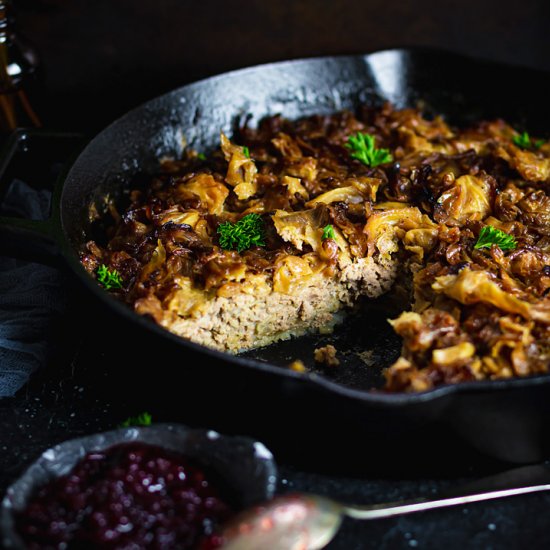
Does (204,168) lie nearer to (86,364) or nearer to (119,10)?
(86,364)

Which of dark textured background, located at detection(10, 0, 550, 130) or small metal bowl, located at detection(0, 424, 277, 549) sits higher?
dark textured background, located at detection(10, 0, 550, 130)

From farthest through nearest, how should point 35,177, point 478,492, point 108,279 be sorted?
point 35,177, point 108,279, point 478,492

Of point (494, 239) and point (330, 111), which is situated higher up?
point (330, 111)

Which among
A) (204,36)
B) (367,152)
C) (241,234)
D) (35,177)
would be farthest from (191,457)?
(204,36)

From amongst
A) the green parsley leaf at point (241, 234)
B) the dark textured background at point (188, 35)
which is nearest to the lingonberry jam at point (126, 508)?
the green parsley leaf at point (241, 234)

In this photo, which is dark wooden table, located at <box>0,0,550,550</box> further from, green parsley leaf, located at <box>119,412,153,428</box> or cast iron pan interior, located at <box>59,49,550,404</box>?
green parsley leaf, located at <box>119,412,153,428</box>

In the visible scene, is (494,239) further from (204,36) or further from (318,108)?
(204,36)

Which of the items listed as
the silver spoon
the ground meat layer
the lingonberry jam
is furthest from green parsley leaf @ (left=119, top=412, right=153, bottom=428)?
the silver spoon
